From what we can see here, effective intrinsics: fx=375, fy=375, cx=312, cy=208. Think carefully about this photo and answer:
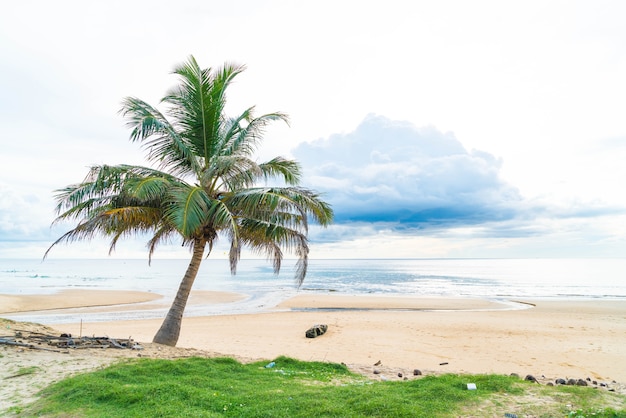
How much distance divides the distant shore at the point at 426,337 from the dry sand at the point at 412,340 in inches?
1.4

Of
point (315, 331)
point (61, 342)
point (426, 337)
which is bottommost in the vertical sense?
point (426, 337)

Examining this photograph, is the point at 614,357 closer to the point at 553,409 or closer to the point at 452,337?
the point at 452,337

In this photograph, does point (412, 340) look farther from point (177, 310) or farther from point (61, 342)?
point (61, 342)

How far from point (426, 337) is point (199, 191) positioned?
452 inches

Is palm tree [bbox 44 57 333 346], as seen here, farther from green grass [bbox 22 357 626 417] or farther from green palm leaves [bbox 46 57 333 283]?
green grass [bbox 22 357 626 417]

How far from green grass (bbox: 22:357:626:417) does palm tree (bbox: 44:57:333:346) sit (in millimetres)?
3631

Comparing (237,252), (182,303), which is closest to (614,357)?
(237,252)

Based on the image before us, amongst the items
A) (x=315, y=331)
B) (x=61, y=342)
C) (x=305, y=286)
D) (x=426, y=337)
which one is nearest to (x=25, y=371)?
(x=61, y=342)

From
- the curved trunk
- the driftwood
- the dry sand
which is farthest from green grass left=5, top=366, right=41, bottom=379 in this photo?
the curved trunk

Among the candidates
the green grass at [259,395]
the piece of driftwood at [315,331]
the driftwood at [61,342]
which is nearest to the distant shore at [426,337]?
the piece of driftwood at [315,331]

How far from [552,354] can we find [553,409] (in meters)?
9.04

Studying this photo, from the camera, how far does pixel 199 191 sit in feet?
31.2

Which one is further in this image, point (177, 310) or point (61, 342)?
point (177, 310)

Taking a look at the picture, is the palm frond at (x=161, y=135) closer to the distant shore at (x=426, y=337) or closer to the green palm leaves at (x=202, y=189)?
the green palm leaves at (x=202, y=189)
